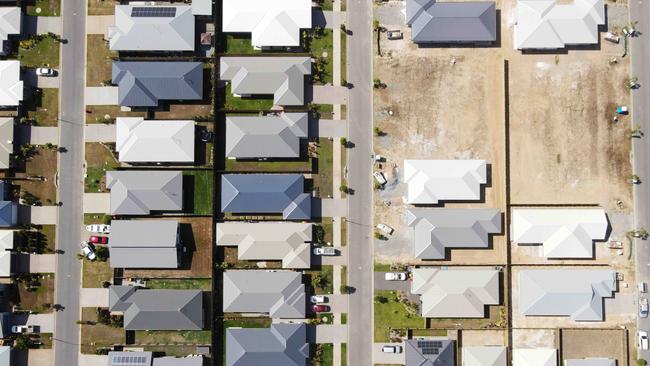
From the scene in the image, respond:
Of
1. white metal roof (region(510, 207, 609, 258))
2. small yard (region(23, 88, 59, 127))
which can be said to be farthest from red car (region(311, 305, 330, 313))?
small yard (region(23, 88, 59, 127))

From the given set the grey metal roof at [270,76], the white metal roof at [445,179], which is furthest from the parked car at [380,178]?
the grey metal roof at [270,76]

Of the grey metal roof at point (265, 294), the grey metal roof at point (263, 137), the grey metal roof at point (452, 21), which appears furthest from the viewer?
the grey metal roof at point (452, 21)

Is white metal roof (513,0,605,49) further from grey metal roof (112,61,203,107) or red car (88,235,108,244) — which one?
red car (88,235,108,244)

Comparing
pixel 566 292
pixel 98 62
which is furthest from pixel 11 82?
pixel 566 292

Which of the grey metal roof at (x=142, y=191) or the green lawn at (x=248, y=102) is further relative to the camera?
the green lawn at (x=248, y=102)

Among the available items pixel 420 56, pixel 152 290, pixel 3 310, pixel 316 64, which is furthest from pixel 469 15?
pixel 3 310

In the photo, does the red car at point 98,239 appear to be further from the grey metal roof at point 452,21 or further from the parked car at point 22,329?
the grey metal roof at point 452,21
